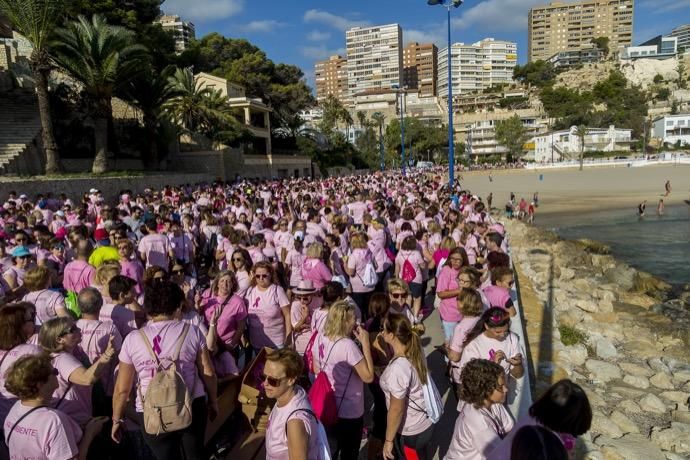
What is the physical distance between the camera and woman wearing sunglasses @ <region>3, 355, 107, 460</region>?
240 cm

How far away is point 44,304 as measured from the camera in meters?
4.06

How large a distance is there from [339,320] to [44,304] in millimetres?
2725

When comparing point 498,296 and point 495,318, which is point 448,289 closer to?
point 498,296

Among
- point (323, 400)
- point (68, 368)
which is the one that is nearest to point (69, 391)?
point (68, 368)

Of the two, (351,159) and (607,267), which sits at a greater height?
(351,159)

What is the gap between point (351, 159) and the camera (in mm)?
63594

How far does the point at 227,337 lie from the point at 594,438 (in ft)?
13.7

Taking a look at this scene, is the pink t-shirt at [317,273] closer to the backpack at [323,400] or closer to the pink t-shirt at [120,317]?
the pink t-shirt at [120,317]

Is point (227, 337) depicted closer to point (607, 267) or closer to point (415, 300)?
point (415, 300)

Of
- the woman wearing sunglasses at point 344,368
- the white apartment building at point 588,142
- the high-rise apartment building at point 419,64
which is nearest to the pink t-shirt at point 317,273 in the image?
the woman wearing sunglasses at point 344,368

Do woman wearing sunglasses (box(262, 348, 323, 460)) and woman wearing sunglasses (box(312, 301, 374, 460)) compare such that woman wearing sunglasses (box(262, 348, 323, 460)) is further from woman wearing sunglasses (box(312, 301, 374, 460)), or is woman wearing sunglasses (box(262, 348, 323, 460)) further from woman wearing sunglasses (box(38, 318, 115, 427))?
woman wearing sunglasses (box(38, 318, 115, 427))

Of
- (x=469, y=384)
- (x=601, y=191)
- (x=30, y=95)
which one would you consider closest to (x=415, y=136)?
(x=601, y=191)

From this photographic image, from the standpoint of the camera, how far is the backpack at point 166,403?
2.68 meters

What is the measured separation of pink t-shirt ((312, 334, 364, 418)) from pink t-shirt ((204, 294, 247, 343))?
117cm
